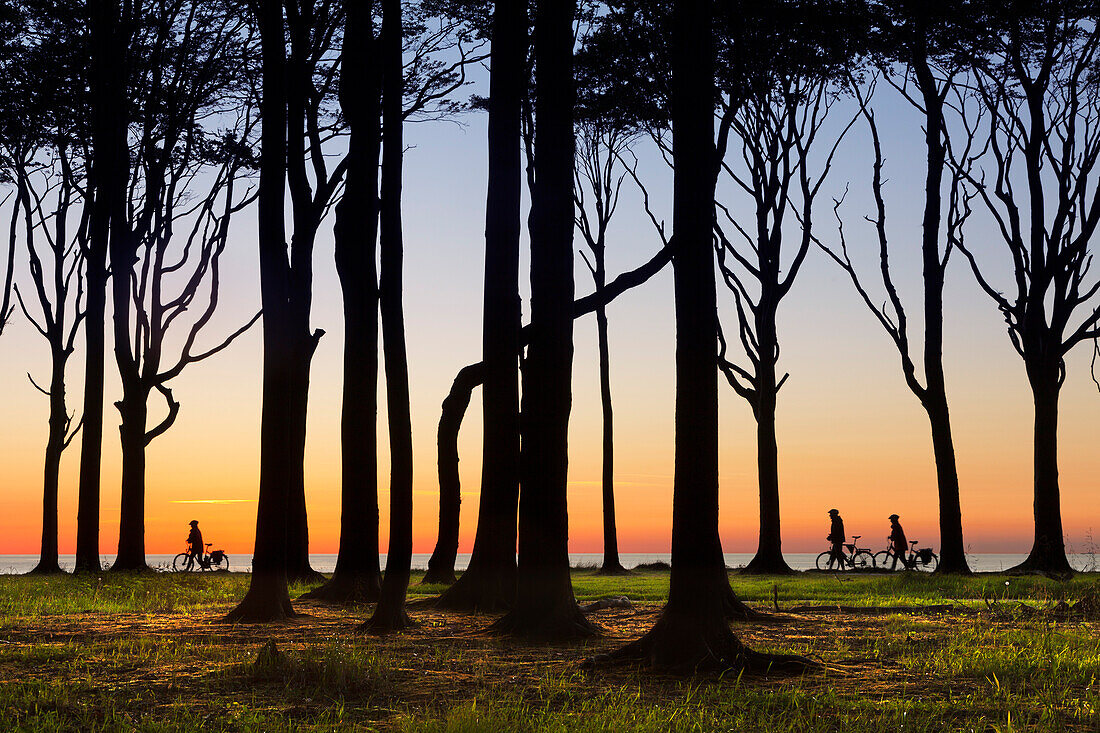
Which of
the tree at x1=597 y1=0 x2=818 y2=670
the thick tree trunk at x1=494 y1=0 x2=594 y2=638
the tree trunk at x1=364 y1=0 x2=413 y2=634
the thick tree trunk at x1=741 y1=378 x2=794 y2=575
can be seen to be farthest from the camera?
the thick tree trunk at x1=741 y1=378 x2=794 y2=575

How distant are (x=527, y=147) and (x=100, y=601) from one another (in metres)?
12.8

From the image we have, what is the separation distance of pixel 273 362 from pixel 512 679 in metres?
6.05

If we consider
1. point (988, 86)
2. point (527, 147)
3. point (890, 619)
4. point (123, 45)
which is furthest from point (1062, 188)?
point (123, 45)

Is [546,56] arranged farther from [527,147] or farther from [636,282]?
[527,147]

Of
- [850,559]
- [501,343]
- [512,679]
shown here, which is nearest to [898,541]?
[850,559]

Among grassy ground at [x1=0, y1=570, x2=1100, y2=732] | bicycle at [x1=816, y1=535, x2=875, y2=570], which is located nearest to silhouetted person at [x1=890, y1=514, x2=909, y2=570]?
bicycle at [x1=816, y1=535, x2=875, y2=570]

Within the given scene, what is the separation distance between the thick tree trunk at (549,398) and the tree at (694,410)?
1831mm

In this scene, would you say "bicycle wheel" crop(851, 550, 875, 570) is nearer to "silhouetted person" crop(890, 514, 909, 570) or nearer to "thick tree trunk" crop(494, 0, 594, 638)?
"silhouetted person" crop(890, 514, 909, 570)

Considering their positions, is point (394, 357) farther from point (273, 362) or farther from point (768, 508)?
point (768, 508)

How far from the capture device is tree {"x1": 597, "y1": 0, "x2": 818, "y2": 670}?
8812 millimetres

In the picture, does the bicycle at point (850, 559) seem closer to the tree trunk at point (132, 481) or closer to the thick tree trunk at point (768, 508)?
the thick tree trunk at point (768, 508)

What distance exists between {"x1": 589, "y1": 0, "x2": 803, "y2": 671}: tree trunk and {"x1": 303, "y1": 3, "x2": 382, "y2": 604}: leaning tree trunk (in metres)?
4.69

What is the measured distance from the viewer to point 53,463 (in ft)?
82.7

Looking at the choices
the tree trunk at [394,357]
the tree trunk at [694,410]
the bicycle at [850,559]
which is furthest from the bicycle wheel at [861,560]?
the tree trunk at [694,410]
